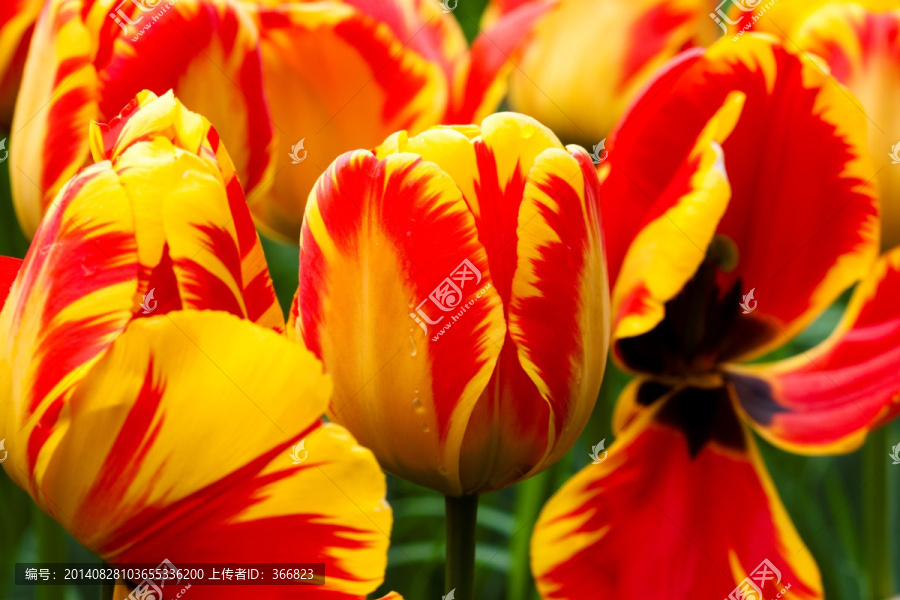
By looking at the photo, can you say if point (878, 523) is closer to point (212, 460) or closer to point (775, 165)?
point (775, 165)

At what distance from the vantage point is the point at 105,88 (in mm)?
462

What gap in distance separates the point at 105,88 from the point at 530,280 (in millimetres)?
214

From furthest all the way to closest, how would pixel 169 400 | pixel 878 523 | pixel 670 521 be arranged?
pixel 878 523 → pixel 670 521 → pixel 169 400

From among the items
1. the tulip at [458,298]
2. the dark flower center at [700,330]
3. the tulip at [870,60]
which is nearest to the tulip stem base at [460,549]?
the tulip at [458,298]

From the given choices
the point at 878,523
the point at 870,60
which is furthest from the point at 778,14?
the point at 878,523

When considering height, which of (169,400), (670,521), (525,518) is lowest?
(525,518)

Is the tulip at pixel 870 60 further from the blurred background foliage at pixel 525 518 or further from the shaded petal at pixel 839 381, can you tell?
the blurred background foliage at pixel 525 518

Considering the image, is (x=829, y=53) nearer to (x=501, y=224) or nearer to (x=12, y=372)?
(x=501, y=224)

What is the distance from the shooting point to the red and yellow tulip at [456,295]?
0.36m

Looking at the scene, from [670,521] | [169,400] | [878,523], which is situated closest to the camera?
[169,400]

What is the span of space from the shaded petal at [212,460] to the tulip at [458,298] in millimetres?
52

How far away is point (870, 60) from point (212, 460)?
361 mm

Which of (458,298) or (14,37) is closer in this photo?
(458,298)

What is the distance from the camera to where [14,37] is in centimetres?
53
